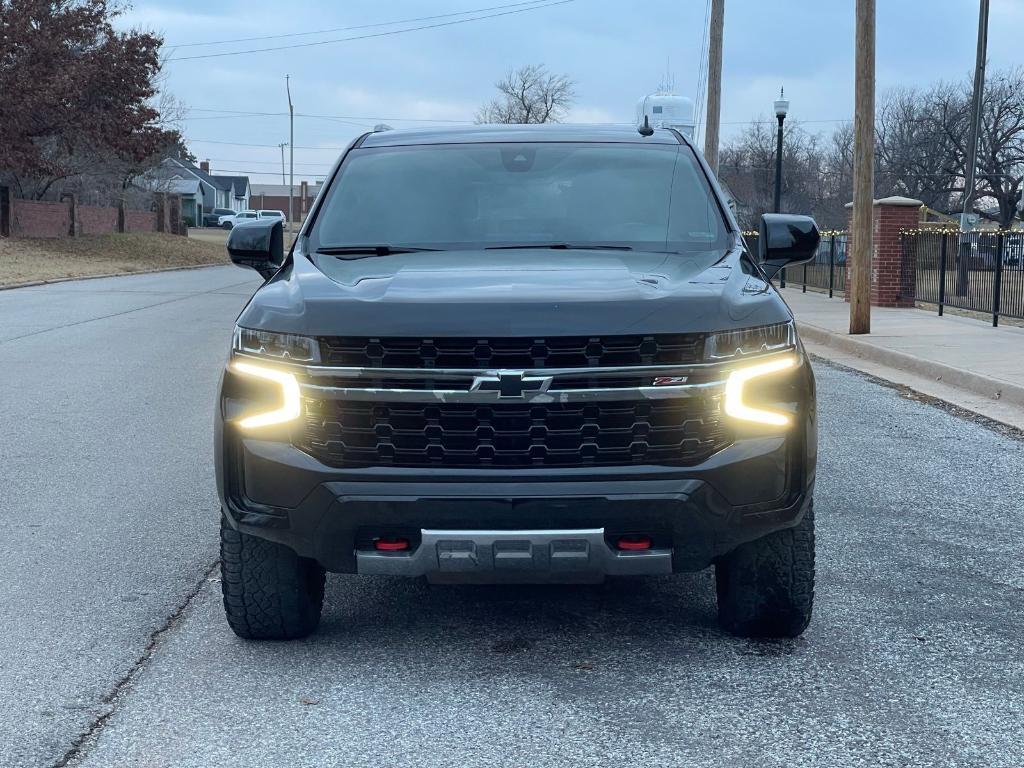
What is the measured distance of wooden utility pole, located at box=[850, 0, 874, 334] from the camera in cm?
1717

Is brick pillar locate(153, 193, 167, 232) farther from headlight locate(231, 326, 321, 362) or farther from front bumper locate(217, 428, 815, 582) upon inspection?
front bumper locate(217, 428, 815, 582)

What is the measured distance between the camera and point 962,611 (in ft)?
16.3

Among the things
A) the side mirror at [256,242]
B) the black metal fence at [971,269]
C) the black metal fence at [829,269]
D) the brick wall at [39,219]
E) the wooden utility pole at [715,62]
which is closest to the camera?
the side mirror at [256,242]

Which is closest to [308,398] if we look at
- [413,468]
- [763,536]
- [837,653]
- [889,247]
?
[413,468]

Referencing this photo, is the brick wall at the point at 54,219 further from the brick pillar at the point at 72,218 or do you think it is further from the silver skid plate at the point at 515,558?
the silver skid plate at the point at 515,558

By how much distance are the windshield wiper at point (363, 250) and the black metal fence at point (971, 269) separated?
14554 millimetres

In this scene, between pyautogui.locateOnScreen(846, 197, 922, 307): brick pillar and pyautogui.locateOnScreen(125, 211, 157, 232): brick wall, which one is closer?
pyautogui.locateOnScreen(846, 197, 922, 307): brick pillar

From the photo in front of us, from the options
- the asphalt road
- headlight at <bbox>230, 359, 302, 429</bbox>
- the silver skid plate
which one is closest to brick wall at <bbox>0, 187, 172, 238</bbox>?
the asphalt road

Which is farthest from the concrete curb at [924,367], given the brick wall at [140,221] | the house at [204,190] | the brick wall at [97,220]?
the house at [204,190]

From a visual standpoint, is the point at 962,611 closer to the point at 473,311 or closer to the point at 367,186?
the point at 473,311

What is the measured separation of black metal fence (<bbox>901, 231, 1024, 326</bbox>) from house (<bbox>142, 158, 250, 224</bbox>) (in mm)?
82813

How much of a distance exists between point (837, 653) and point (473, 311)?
175 centimetres

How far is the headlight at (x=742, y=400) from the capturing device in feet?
13.0

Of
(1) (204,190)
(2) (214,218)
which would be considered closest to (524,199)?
(2) (214,218)
